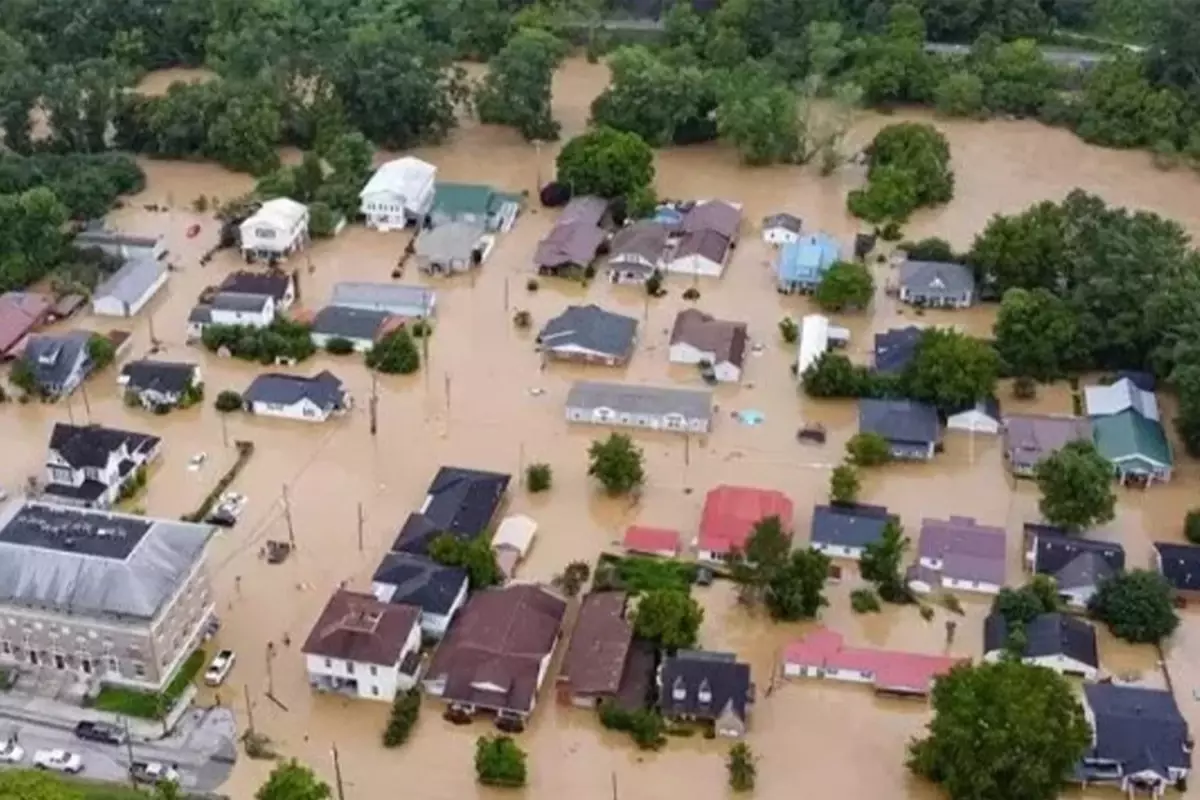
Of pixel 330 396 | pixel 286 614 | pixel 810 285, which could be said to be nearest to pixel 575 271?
pixel 810 285

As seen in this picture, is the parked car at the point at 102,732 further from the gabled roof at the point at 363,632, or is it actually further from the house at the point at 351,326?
the house at the point at 351,326

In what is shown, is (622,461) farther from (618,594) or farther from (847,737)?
(847,737)

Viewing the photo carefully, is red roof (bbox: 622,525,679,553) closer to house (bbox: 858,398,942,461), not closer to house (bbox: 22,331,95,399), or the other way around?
house (bbox: 858,398,942,461)

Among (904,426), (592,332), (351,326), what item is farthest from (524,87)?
(904,426)

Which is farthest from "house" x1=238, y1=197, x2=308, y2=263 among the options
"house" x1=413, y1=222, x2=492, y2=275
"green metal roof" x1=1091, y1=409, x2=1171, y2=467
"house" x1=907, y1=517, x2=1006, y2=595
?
"green metal roof" x1=1091, y1=409, x2=1171, y2=467

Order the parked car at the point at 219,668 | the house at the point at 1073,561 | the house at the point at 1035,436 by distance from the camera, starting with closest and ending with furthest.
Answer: the parked car at the point at 219,668 → the house at the point at 1073,561 → the house at the point at 1035,436

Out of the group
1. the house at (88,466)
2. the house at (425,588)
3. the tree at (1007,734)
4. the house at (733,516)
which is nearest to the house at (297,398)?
the house at (88,466)
